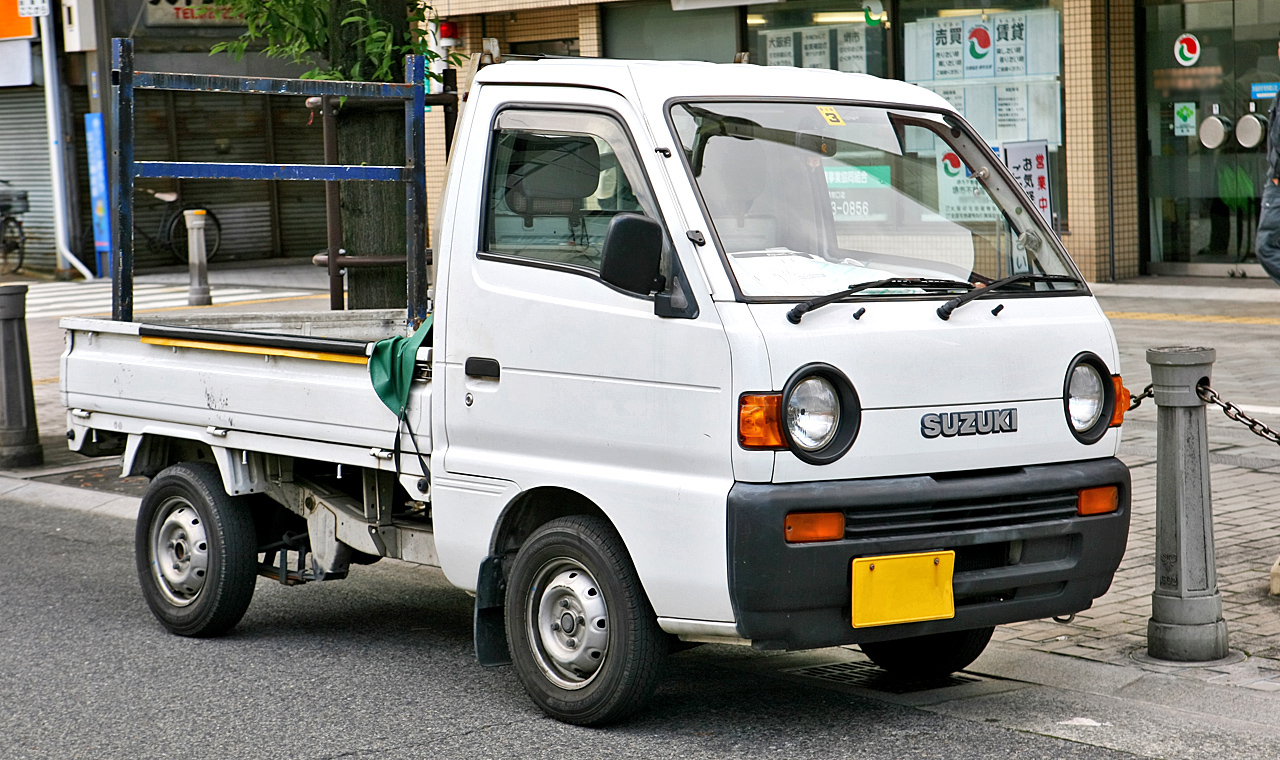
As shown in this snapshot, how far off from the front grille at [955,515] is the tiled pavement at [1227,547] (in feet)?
3.18

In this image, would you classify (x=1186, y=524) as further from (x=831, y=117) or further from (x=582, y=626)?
(x=582, y=626)

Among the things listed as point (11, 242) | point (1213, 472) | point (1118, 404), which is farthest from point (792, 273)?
point (11, 242)

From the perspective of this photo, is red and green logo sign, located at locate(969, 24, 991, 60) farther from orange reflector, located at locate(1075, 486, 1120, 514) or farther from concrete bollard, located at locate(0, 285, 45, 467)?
orange reflector, located at locate(1075, 486, 1120, 514)

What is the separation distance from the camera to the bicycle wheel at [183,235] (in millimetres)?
24859

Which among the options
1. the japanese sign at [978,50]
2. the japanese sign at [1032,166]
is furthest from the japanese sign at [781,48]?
the japanese sign at [1032,166]

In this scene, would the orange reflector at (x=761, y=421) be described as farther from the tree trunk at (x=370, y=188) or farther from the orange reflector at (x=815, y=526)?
the tree trunk at (x=370, y=188)

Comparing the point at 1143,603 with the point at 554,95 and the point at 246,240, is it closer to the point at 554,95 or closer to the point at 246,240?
the point at 554,95

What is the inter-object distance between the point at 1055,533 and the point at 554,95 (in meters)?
2.05

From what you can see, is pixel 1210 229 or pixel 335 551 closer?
pixel 335 551

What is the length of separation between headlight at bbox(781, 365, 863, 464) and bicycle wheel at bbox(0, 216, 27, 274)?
22589 millimetres

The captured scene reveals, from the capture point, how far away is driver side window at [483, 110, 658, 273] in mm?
4758

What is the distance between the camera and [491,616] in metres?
5.10

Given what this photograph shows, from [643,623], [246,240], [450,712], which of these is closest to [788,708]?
[643,623]

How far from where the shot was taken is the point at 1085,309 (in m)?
4.81
